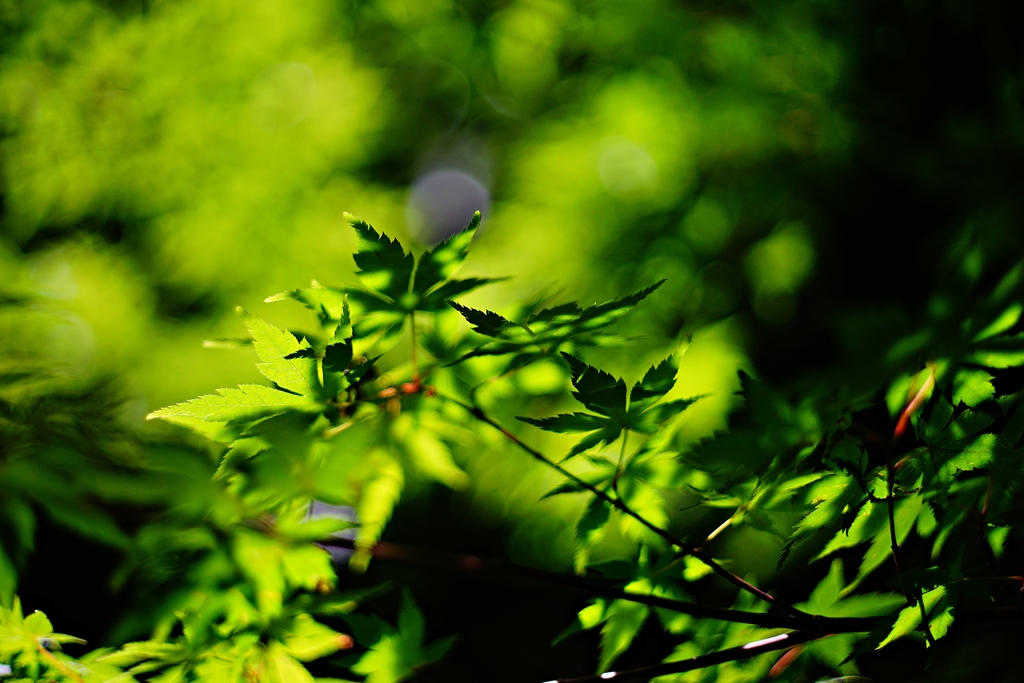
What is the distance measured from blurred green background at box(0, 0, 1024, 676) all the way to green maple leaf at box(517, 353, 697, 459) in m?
0.79

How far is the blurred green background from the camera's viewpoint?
1.49 m

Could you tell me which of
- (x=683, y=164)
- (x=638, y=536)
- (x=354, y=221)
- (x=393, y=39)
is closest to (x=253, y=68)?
(x=393, y=39)

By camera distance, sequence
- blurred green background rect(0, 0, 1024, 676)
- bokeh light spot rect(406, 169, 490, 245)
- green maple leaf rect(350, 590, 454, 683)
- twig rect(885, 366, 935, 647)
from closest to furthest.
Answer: twig rect(885, 366, 935, 647), green maple leaf rect(350, 590, 454, 683), blurred green background rect(0, 0, 1024, 676), bokeh light spot rect(406, 169, 490, 245)

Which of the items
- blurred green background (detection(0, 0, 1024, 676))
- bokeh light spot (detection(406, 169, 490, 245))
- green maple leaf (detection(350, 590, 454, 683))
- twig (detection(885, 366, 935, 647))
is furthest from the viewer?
bokeh light spot (detection(406, 169, 490, 245))

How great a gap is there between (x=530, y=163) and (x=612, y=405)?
133 cm

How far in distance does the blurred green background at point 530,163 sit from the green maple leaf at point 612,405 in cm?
79

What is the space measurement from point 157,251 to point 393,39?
1052 mm

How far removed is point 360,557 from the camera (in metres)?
0.63

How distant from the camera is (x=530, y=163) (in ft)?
5.57

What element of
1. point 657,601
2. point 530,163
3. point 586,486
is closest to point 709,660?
point 657,601

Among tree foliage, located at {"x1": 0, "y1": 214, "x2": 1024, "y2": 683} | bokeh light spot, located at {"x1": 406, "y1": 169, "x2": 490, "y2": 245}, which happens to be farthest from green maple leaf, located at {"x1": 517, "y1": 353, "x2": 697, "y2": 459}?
bokeh light spot, located at {"x1": 406, "y1": 169, "x2": 490, "y2": 245}

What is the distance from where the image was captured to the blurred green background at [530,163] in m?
1.49

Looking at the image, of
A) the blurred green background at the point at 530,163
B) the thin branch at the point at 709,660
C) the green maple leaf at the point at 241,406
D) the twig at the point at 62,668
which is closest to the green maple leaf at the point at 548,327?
the green maple leaf at the point at 241,406

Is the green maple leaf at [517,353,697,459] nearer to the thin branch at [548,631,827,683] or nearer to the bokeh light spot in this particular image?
the thin branch at [548,631,827,683]
